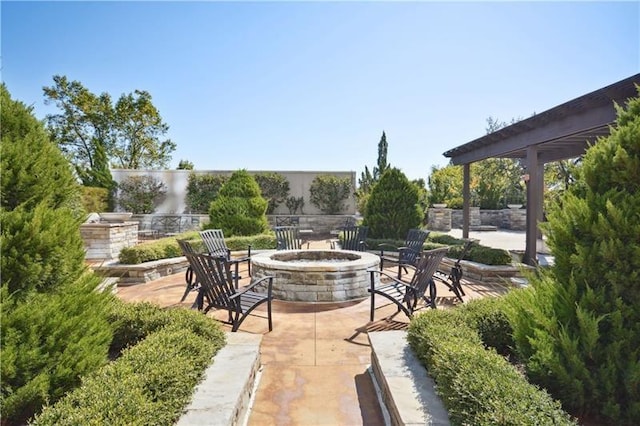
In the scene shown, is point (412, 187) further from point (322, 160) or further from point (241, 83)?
point (322, 160)

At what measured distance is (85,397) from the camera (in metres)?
1.57

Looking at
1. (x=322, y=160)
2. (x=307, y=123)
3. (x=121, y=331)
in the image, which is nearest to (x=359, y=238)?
(x=121, y=331)

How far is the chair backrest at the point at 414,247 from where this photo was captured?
604 cm

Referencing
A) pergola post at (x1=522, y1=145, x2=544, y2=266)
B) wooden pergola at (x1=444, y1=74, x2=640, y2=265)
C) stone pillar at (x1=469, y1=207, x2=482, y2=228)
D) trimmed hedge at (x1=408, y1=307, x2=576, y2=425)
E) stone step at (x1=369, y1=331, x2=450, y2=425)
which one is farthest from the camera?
stone pillar at (x1=469, y1=207, x2=482, y2=228)

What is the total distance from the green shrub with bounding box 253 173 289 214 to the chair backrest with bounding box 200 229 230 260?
837 cm

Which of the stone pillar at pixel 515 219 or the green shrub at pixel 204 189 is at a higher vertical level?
→ the green shrub at pixel 204 189

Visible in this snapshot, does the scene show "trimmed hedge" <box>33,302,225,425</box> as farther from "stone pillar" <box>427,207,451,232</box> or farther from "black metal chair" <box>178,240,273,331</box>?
"stone pillar" <box>427,207,451,232</box>

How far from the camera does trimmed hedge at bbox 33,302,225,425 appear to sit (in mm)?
1460

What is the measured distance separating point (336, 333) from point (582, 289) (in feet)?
8.14

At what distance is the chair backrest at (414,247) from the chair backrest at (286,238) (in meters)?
2.55

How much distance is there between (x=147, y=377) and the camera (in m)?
1.74

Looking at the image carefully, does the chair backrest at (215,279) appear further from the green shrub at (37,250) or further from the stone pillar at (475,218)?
the stone pillar at (475,218)

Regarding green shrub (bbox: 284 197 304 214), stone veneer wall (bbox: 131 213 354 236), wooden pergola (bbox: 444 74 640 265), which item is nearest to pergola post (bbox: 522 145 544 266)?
wooden pergola (bbox: 444 74 640 265)

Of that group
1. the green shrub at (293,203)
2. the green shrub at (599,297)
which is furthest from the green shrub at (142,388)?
the green shrub at (293,203)
